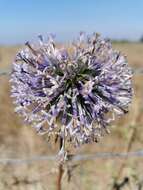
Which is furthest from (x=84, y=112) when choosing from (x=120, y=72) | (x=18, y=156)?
(x=18, y=156)

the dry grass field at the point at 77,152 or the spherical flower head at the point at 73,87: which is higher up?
the spherical flower head at the point at 73,87

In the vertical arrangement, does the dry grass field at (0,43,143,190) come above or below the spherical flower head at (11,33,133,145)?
below

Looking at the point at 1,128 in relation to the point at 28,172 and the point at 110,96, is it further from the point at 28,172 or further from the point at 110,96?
the point at 110,96

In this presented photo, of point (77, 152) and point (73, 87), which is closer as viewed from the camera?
point (73, 87)

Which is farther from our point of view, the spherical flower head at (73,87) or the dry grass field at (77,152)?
the dry grass field at (77,152)

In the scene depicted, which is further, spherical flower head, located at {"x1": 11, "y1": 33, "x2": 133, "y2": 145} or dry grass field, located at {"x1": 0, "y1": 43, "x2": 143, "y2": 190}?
dry grass field, located at {"x1": 0, "y1": 43, "x2": 143, "y2": 190}
